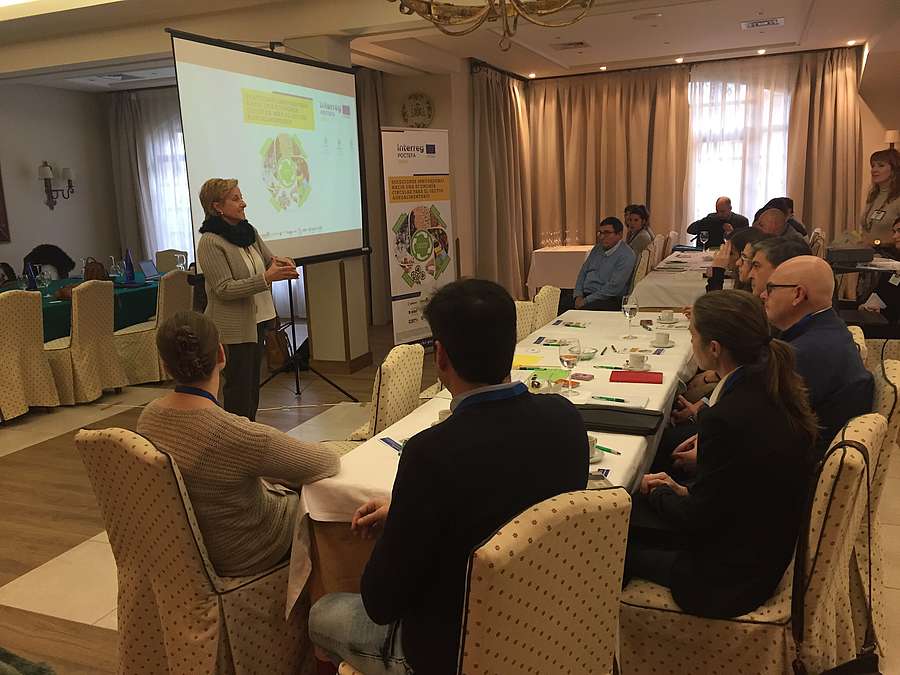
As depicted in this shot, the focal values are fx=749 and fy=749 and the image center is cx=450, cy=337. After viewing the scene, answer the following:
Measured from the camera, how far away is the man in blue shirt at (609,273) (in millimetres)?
5930

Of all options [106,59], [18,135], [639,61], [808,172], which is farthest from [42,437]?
[808,172]

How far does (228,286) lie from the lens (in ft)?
12.4

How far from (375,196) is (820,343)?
22.9 feet

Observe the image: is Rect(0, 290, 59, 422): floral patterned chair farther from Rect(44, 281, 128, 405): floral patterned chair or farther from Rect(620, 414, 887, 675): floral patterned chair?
Rect(620, 414, 887, 675): floral patterned chair

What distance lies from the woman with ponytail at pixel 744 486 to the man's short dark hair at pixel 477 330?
623 mm

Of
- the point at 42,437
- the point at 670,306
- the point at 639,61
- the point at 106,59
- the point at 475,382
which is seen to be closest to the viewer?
the point at 475,382

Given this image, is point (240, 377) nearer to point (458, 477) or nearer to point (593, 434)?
point (593, 434)

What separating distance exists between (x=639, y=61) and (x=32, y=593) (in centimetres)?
843

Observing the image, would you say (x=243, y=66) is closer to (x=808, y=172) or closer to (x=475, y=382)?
(x=475, y=382)

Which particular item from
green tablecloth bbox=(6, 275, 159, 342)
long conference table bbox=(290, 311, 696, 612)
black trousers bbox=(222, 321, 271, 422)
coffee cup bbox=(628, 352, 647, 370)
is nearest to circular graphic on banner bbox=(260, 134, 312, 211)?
black trousers bbox=(222, 321, 271, 422)

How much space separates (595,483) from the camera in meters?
1.86

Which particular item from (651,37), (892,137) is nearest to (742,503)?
(651,37)

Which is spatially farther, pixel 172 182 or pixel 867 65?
pixel 172 182

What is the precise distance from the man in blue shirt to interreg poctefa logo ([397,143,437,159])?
1768 millimetres
